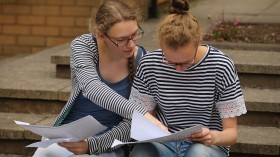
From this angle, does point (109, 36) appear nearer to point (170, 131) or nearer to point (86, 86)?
point (86, 86)

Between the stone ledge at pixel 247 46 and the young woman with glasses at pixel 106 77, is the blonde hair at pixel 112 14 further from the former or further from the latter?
the stone ledge at pixel 247 46

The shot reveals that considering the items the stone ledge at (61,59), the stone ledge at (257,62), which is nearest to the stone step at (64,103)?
the stone ledge at (257,62)

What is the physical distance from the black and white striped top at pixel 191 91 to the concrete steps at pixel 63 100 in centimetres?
87

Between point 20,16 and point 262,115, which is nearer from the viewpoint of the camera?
point 262,115

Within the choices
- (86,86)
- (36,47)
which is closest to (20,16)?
(36,47)

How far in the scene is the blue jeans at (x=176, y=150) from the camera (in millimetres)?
3688

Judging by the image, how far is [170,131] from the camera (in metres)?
3.93

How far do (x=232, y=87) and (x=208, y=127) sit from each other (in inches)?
10.7

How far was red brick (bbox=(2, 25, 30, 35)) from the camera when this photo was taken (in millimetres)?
8383

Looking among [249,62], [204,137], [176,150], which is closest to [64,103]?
[249,62]

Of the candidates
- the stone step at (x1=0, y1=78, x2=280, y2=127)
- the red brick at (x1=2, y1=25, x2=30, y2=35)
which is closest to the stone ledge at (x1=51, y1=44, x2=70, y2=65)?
the stone step at (x1=0, y1=78, x2=280, y2=127)

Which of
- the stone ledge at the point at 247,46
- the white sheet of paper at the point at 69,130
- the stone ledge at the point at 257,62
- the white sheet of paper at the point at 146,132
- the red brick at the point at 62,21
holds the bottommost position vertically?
the red brick at the point at 62,21

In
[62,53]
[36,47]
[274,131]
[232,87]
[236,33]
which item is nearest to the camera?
[232,87]

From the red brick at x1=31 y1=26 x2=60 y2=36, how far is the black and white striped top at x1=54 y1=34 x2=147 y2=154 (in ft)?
13.7
